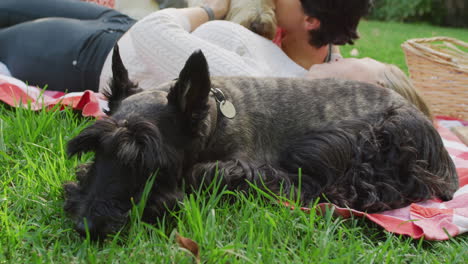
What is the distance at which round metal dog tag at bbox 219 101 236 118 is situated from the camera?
2.29 meters

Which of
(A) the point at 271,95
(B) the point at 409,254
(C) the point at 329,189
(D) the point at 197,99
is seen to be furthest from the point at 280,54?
(B) the point at 409,254

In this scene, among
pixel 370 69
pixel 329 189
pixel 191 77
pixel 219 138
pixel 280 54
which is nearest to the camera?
pixel 191 77

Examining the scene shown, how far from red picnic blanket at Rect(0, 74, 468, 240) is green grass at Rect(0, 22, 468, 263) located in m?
0.05

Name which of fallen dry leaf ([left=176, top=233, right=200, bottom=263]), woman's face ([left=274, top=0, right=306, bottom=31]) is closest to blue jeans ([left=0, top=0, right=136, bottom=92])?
woman's face ([left=274, top=0, right=306, bottom=31])

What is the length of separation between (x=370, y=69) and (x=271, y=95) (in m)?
1.06

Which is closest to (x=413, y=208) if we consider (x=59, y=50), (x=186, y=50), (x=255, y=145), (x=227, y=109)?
(x=255, y=145)

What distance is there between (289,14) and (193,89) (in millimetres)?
2132

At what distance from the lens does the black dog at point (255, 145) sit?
1.80m

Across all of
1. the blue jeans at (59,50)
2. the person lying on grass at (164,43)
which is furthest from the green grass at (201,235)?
the blue jeans at (59,50)

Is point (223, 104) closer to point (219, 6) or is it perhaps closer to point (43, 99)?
point (43, 99)

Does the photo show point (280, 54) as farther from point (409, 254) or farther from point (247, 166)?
point (409, 254)

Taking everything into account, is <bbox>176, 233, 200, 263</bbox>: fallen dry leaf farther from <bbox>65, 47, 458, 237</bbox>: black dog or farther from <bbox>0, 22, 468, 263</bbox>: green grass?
<bbox>65, 47, 458, 237</bbox>: black dog

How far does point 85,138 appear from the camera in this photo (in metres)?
1.84

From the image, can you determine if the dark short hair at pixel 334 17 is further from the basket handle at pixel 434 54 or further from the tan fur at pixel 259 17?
the basket handle at pixel 434 54
